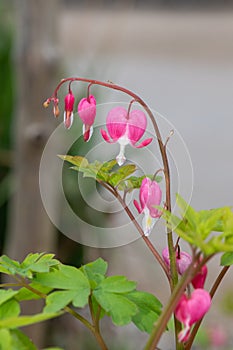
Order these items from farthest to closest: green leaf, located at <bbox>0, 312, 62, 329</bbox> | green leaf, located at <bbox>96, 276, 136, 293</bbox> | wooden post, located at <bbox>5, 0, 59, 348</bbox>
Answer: wooden post, located at <bbox>5, 0, 59, 348</bbox>, green leaf, located at <bbox>96, 276, 136, 293</bbox>, green leaf, located at <bbox>0, 312, 62, 329</bbox>

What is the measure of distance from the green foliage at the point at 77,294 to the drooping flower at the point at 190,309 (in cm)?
5

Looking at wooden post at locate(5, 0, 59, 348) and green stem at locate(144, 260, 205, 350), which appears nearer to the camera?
green stem at locate(144, 260, 205, 350)

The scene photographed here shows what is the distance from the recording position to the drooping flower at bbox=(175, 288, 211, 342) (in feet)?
1.35

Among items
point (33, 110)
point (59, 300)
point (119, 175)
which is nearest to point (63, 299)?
point (59, 300)

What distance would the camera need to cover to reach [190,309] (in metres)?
0.41

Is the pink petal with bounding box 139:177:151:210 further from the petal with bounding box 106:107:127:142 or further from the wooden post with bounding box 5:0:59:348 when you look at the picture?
the wooden post with bounding box 5:0:59:348

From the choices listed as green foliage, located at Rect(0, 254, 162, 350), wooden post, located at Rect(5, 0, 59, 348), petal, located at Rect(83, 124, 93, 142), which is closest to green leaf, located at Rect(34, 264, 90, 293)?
green foliage, located at Rect(0, 254, 162, 350)

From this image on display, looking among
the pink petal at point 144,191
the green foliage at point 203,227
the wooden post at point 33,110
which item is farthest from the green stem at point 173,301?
the wooden post at point 33,110

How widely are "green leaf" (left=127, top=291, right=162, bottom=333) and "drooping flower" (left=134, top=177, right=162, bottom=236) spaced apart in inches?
1.9

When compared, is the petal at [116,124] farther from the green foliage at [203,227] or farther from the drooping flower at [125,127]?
the green foliage at [203,227]

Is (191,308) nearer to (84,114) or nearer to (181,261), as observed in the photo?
(181,261)

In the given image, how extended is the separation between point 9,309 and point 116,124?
0.16m

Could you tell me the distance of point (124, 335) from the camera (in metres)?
2.19

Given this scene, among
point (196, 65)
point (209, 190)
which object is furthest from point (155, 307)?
point (196, 65)
